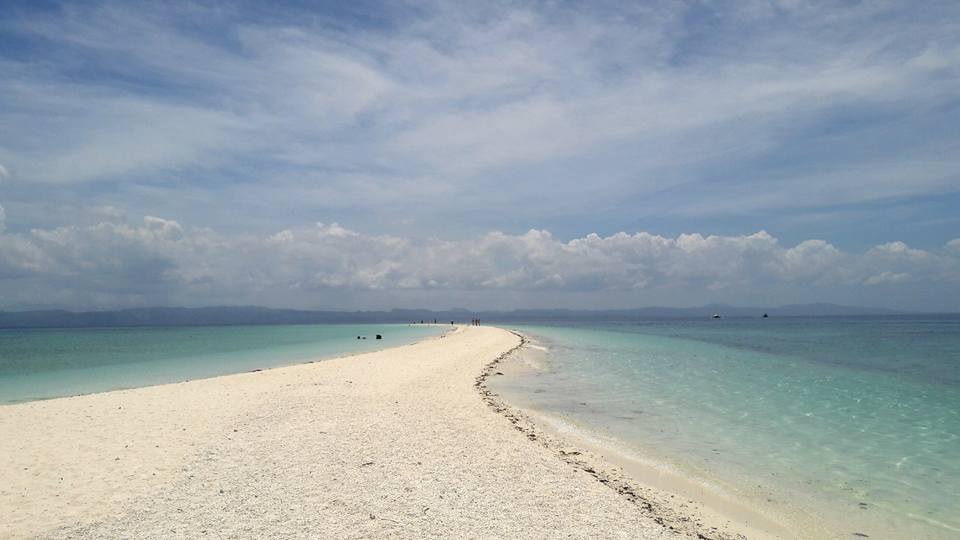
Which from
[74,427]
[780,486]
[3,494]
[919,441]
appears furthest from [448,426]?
[919,441]

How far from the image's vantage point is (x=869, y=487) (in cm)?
1002

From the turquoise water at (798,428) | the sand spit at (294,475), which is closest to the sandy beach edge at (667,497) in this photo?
the sand spit at (294,475)

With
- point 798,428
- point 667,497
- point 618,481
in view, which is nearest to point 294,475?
point 618,481

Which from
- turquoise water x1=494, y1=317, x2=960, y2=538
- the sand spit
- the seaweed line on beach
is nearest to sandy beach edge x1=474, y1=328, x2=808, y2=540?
the seaweed line on beach

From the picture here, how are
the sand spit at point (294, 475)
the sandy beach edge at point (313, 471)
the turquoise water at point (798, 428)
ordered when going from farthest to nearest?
the turquoise water at point (798, 428) < the sandy beach edge at point (313, 471) < the sand spit at point (294, 475)

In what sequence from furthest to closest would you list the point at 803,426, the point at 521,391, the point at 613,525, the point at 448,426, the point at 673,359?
the point at 673,359, the point at 521,391, the point at 803,426, the point at 448,426, the point at 613,525

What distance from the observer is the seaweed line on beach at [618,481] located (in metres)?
7.73

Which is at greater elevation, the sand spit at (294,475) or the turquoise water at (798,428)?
the sand spit at (294,475)

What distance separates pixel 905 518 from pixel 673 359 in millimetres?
28357

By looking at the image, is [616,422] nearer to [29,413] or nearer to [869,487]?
[869,487]

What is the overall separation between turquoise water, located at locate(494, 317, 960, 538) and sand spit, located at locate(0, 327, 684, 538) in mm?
3076

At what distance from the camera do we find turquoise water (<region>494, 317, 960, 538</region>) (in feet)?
30.2

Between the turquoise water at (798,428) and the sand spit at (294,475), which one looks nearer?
the sand spit at (294,475)

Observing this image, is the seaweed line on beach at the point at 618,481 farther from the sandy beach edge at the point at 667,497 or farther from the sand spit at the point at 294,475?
the sand spit at the point at 294,475
